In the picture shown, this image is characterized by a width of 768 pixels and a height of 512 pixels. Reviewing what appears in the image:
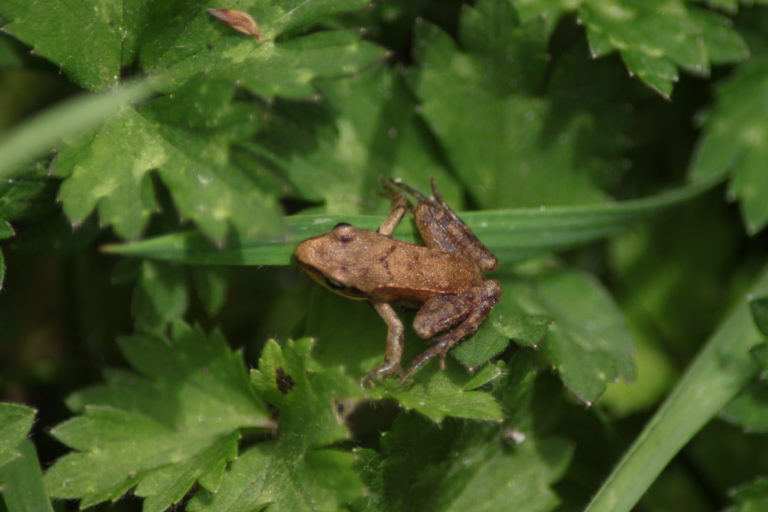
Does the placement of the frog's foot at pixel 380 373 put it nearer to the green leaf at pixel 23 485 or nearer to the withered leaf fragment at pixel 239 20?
the green leaf at pixel 23 485

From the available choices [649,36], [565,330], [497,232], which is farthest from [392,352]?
[649,36]

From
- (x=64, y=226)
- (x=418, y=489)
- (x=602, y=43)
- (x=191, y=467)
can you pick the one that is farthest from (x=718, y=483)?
(x=64, y=226)

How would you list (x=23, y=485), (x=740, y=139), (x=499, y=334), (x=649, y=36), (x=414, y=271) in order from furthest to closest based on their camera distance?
(x=740, y=139), (x=649, y=36), (x=414, y=271), (x=499, y=334), (x=23, y=485)

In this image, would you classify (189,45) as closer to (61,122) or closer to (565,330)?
(61,122)

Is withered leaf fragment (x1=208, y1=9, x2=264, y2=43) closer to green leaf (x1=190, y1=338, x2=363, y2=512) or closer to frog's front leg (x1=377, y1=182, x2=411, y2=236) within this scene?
frog's front leg (x1=377, y1=182, x2=411, y2=236)

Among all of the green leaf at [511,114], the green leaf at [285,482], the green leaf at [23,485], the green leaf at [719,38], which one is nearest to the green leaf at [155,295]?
the green leaf at [23,485]
